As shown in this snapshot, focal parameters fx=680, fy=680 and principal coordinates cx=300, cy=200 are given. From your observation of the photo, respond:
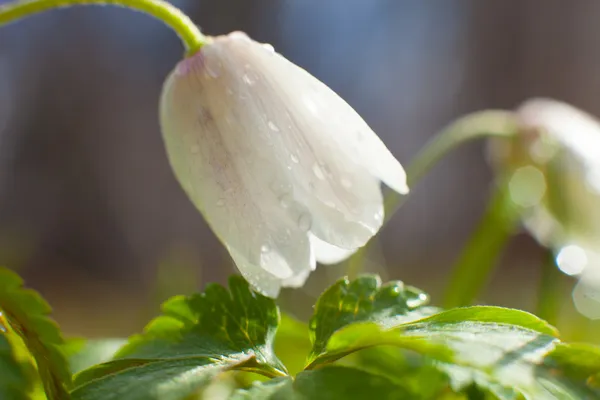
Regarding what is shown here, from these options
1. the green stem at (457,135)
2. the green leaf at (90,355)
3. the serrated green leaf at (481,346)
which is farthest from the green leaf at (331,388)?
the green stem at (457,135)

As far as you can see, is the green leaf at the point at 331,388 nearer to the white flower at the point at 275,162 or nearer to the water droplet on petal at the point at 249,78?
the white flower at the point at 275,162

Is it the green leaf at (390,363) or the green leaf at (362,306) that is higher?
the green leaf at (362,306)

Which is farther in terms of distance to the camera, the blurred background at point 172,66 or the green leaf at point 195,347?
the blurred background at point 172,66

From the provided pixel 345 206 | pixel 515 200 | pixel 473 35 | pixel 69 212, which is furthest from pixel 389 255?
pixel 345 206

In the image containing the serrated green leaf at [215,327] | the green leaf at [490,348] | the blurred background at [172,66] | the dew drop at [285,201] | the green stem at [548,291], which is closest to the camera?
the green leaf at [490,348]

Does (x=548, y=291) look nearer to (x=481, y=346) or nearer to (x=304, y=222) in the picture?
(x=304, y=222)

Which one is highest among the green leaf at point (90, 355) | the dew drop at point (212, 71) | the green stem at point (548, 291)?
the dew drop at point (212, 71)
